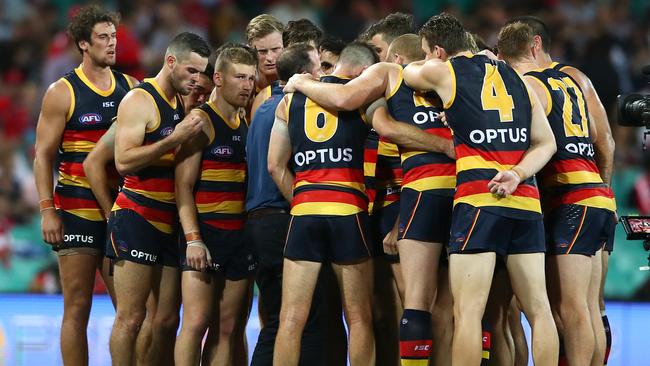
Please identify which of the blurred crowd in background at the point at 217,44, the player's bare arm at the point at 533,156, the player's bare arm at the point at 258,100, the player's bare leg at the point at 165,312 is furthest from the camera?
the blurred crowd in background at the point at 217,44

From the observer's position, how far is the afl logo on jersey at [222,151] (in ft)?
22.9

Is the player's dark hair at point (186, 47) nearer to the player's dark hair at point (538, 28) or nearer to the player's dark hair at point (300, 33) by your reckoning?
the player's dark hair at point (300, 33)

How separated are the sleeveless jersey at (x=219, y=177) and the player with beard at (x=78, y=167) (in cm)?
79

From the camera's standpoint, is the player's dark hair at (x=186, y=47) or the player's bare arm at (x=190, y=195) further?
the player's dark hair at (x=186, y=47)

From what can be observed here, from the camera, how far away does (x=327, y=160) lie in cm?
641

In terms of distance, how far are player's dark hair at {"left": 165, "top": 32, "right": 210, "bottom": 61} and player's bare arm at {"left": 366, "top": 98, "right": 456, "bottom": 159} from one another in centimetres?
143

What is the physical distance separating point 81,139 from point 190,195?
3.83ft

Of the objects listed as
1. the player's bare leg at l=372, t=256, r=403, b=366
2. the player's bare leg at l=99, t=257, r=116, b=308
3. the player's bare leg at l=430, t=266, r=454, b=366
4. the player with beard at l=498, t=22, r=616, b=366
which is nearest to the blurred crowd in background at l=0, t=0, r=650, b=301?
the player's bare leg at l=99, t=257, r=116, b=308

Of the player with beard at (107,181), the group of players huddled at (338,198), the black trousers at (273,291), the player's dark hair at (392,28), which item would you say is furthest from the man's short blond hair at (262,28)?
the black trousers at (273,291)

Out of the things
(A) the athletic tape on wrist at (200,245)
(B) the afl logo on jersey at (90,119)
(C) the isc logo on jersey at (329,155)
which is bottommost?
(A) the athletic tape on wrist at (200,245)

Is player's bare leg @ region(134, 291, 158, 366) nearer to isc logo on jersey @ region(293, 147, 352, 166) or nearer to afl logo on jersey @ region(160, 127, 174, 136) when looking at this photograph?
afl logo on jersey @ region(160, 127, 174, 136)

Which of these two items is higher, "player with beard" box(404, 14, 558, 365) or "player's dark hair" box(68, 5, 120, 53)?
"player's dark hair" box(68, 5, 120, 53)

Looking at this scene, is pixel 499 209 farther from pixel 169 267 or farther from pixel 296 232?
pixel 169 267

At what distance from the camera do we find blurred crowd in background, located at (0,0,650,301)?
11.9 m
